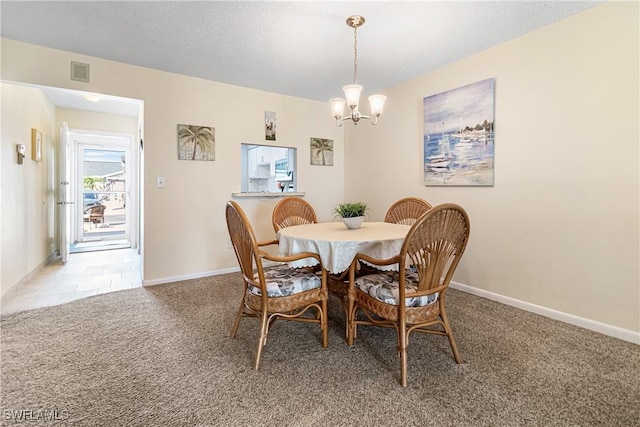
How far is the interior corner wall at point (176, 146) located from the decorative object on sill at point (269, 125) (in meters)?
0.05

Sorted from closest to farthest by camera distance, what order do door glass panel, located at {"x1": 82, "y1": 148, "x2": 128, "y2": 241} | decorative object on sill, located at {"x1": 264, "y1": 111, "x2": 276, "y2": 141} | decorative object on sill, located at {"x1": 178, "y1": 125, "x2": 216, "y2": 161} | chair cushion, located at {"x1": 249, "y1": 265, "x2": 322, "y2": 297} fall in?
chair cushion, located at {"x1": 249, "y1": 265, "x2": 322, "y2": 297}
decorative object on sill, located at {"x1": 178, "y1": 125, "x2": 216, "y2": 161}
decorative object on sill, located at {"x1": 264, "y1": 111, "x2": 276, "y2": 141}
door glass panel, located at {"x1": 82, "y1": 148, "x2": 128, "y2": 241}

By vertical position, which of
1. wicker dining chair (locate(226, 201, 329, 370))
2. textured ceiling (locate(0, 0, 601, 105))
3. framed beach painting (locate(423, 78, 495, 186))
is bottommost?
wicker dining chair (locate(226, 201, 329, 370))

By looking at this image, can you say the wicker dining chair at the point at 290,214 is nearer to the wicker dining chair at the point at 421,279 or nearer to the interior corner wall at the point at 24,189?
the wicker dining chair at the point at 421,279

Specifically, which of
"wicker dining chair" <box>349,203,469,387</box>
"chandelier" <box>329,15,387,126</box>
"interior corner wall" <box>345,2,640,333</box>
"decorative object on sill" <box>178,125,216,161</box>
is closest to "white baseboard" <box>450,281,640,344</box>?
"interior corner wall" <box>345,2,640,333</box>

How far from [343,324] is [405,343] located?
80cm

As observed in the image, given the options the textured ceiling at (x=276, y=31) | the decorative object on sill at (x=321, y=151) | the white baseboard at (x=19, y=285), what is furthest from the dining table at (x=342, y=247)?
the white baseboard at (x=19, y=285)

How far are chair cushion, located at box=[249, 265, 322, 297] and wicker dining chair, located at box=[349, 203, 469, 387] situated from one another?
34 centimetres

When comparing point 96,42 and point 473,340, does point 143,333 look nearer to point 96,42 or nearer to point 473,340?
point 473,340

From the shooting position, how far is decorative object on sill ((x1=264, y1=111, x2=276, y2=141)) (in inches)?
157

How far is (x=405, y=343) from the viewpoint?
1.58 metres

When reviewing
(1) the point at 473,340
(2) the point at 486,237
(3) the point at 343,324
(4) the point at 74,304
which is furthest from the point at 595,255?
(4) the point at 74,304

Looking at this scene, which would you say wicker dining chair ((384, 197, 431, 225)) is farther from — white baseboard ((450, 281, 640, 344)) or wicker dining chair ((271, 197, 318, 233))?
white baseboard ((450, 281, 640, 344))

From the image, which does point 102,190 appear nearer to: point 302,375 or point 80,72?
point 80,72

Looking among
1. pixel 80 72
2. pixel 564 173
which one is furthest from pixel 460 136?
pixel 80 72
